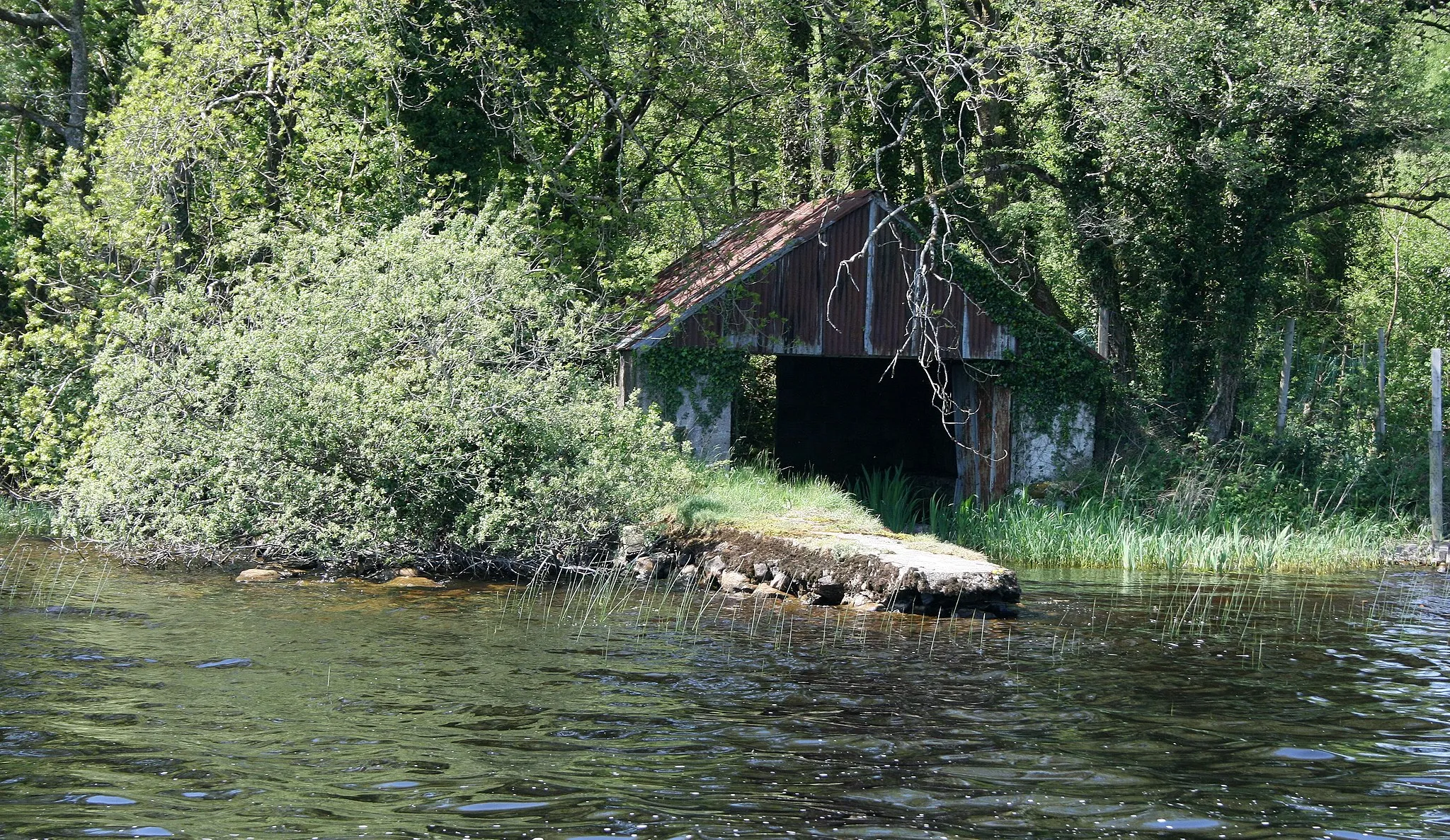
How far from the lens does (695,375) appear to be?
19.4 m

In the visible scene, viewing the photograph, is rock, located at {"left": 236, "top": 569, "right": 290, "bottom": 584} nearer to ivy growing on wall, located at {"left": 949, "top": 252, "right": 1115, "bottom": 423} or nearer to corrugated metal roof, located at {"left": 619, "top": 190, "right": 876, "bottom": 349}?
corrugated metal roof, located at {"left": 619, "top": 190, "right": 876, "bottom": 349}

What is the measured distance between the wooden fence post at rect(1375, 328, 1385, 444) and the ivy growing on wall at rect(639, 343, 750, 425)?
32.9 ft

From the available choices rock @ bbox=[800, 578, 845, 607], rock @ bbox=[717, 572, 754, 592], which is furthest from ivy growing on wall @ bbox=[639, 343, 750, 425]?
rock @ bbox=[800, 578, 845, 607]

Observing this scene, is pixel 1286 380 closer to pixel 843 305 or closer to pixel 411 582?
pixel 843 305

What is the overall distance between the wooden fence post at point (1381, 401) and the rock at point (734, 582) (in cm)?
1218

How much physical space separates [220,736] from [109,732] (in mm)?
654

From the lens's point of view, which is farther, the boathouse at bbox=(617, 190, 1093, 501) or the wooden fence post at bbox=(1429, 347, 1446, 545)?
the boathouse at bbox=(617, 190, 1093, 501)

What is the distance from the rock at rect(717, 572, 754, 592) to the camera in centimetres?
1416

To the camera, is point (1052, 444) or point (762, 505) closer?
point (762, 505)

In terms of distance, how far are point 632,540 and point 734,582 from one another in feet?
5.52

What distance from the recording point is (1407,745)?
7.78 m

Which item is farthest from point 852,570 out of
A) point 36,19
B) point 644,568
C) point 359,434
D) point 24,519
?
point 36,19

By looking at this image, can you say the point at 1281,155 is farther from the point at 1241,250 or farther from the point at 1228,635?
the point at 1228,635

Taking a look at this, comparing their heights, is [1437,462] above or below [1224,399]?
below
